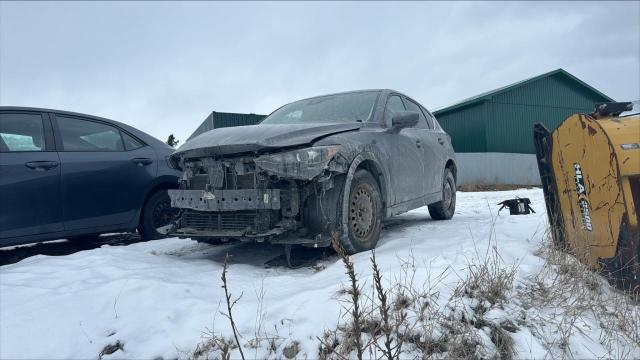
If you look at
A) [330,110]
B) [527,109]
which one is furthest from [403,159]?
[527,109]

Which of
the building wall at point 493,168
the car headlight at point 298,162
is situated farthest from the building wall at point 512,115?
the car headlight at point 298,162

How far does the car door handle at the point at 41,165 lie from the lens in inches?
148

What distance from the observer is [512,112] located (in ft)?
60.0

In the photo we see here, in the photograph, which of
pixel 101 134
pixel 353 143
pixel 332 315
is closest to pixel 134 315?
pixel 332 315

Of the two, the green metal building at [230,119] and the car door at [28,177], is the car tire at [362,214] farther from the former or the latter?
the green metal building at [230,119]

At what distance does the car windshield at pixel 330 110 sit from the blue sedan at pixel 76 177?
1.44m

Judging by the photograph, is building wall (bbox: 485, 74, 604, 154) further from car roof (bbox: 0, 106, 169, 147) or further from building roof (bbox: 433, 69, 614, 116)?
car roof (bbox: 0, 106, 169, 147)

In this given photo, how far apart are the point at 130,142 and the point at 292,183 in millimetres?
2372

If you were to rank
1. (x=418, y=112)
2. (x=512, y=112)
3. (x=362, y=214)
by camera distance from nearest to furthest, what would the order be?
(x=362, y=214) → (x=418, y=112) → (x=512, y=112)

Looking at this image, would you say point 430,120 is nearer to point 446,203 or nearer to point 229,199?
point 446,203

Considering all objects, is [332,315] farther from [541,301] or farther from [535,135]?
[535,135]

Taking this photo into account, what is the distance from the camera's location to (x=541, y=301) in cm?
252

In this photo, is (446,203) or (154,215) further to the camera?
(446,203)

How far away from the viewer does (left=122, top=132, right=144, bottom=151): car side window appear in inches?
186
